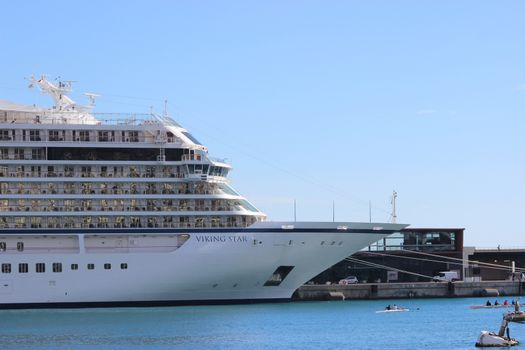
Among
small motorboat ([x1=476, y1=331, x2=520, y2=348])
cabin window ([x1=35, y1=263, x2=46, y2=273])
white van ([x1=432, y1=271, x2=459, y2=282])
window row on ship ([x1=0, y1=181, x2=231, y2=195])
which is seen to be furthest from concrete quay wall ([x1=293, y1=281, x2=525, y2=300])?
small motorboat ([x1=476, y1=331, x2=520, y2=348])

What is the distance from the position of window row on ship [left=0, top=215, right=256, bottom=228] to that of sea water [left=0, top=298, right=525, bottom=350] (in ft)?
15.1

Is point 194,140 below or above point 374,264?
above

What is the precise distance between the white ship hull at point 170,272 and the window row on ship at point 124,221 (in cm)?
74

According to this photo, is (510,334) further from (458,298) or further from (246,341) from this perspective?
(458,298)

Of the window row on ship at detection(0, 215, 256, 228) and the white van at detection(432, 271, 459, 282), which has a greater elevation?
the window row on ship at detection(0, 215, 256, 228)

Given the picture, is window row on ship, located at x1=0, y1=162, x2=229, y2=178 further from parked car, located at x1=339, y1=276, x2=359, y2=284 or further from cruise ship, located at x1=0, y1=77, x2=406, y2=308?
parked car, located at x1=339, y1=276, x2=359, y2=284

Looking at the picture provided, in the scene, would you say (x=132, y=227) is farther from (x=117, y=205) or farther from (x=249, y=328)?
(x=249, y=328)

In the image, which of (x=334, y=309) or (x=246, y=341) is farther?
(x=334, y=309)

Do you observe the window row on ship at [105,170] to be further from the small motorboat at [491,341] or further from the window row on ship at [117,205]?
the small motorboat at [491,341]

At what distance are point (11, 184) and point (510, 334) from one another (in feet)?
94.6

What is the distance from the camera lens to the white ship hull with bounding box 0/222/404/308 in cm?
7194

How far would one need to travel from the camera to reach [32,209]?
239 ft

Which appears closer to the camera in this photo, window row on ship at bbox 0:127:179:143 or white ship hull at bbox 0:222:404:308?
white ship hull at bbox 0:222:404:308

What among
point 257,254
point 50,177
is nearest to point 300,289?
point 257,254
